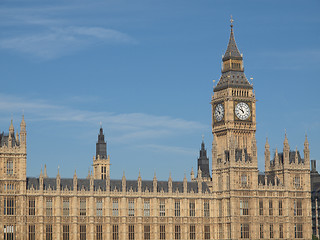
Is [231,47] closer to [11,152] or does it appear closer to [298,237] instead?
[298,237]

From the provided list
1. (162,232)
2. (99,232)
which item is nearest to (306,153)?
(162,232)

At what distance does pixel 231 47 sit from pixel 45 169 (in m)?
49.2

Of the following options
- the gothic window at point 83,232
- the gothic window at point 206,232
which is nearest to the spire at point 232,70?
the gothic window at point 206,232

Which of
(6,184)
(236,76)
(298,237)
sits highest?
(236,76)

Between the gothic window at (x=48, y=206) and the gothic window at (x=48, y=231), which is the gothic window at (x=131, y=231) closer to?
the gothic window at (x=48, y=231)

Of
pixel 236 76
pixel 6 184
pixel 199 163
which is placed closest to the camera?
pixel 6 184

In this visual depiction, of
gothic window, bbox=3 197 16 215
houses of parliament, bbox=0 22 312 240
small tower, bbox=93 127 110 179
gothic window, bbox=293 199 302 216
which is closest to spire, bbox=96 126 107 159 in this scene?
small tower, bbox=93 127 110 179

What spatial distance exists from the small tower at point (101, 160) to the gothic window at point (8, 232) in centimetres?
4750

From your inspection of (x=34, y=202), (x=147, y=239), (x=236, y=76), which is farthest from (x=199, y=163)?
(x=34, y=202)

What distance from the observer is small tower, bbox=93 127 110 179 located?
190250mm

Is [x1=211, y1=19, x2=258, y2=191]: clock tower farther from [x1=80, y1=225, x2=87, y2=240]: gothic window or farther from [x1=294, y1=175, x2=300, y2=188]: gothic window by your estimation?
[x1=80, y1=225, x2=87, y2=240]: gothic window

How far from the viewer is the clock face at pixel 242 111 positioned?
170m

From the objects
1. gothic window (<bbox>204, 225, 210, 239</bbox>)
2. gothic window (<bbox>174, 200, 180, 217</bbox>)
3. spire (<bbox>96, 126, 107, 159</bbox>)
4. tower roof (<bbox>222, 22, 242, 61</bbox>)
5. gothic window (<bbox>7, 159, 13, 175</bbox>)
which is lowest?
gothic window (<bbox>204, 225, 210, 239</bbox>)

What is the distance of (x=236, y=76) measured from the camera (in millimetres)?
173125
